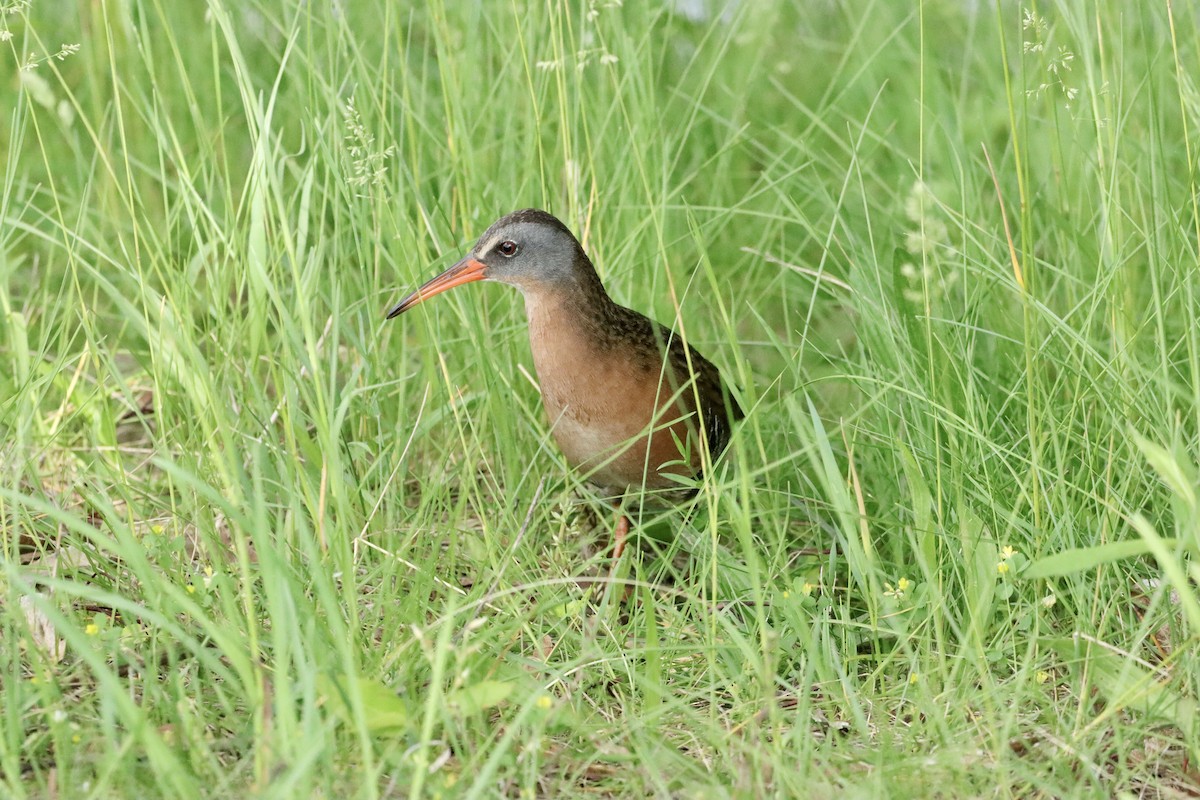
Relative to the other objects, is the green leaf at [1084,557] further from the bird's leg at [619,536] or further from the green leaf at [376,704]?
the bird's leg at [619,536]

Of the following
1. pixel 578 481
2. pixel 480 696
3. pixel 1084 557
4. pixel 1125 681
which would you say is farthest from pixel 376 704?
pixel 1125 681

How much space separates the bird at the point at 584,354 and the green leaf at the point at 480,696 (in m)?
1.22

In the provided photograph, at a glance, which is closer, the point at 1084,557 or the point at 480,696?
the point at 1084,557

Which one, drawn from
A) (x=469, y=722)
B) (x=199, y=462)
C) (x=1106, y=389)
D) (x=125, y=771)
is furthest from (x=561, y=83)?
(x=125, y=771)

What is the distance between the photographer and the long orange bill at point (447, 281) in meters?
3.77

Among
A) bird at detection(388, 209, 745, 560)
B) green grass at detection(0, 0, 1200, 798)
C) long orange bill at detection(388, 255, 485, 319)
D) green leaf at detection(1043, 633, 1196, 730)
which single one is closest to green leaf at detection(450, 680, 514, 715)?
green grass at detection(0, 0, 1200, 798)

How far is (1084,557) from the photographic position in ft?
7.94

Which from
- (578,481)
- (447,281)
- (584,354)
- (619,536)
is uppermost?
(447,281)

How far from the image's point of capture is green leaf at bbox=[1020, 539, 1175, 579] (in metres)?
2.38

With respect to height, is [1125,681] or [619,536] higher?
[1125,681]

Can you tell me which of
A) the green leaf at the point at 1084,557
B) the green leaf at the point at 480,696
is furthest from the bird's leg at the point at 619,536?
the green leaf at the point at 1084,557

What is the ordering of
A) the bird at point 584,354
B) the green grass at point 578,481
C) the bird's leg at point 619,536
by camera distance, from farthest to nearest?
the bird's leg at point 619,536 → the bird at point 584,354 → the green grass at point 578,481

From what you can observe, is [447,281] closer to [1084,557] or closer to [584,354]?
[584,354]

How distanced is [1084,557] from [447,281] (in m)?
1.95
